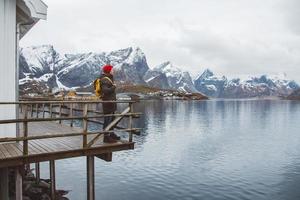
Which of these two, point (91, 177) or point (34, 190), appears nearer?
point (91, 177)

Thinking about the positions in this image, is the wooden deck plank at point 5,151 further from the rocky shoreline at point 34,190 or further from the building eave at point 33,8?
the rocky shoreline at point 34,190

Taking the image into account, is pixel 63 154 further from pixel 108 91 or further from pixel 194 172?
pixel 194 172

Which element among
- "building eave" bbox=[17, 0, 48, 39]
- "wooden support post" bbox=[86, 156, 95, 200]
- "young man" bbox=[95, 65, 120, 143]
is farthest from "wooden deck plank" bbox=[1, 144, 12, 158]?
"building eave" bbox=[17, 0, 48, 39]

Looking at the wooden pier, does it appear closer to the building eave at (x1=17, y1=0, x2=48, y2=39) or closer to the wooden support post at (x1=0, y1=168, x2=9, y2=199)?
the wooden support post at (x1=0, y1=168, x2=9, y2=199)

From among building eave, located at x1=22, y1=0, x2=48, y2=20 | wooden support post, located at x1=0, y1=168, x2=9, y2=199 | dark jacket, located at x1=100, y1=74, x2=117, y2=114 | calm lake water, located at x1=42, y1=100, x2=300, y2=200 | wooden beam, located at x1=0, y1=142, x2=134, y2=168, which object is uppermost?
building eave, located at x1=22, y1=0, x2=48, y2=20

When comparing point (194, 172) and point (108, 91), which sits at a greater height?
point (108, 91)

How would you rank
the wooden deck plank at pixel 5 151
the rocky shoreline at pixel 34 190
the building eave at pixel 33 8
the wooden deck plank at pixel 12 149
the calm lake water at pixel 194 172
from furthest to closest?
the calm lake water at pixel 194 172
the rocky shoreline at pixel 34 190
the building eave at pixel 33 8
the wooden deck plank at pixel 12 149
the wooden deck plank at pixel 5 151

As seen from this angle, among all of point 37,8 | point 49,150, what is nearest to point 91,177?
point 49,150

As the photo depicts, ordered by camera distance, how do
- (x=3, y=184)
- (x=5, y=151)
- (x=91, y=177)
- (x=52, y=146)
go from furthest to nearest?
(x=3, y=184) → (x=91, y=177) → (x=52, y=146) → (x=5, y=151)

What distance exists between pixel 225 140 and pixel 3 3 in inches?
2099

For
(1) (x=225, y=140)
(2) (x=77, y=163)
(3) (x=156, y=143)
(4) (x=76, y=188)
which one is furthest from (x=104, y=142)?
(1) (x=225, y=140)

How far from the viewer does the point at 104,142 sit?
1578cm

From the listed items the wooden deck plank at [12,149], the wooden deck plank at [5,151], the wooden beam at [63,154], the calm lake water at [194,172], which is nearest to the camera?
the wooden beam at [63,154]

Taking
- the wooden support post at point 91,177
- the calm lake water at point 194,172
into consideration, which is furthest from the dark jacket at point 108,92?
the calm lake water at point 194,172
